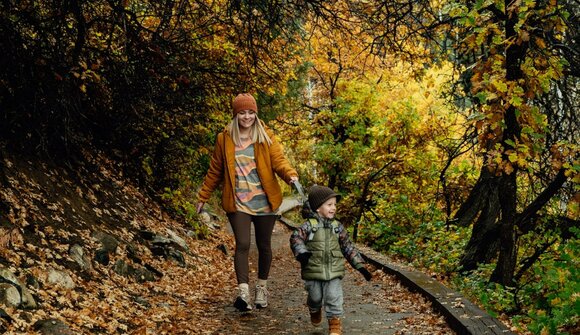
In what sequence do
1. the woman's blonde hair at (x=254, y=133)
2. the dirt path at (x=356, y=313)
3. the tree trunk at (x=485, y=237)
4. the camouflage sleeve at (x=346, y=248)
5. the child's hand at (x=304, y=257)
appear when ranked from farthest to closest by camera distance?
the tree trunk at (x=485, y=237)
the woman's blonde hair at (x=254, y=133)
the dirt path at (x=356, y=313)
the camouflage sleeve at (x=346, y=248)
the child's hand at (x=304, y=257)

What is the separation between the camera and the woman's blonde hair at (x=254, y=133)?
662 cm

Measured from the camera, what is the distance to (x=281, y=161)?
6598mm

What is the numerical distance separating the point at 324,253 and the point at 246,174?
5.08ft

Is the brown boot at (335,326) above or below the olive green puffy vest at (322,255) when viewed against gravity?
below

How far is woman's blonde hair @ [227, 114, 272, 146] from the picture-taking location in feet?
21.7

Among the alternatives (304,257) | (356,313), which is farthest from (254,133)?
(356,313)

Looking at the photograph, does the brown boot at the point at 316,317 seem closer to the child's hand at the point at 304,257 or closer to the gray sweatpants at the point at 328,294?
the gray sweatpants at the point at 328,294

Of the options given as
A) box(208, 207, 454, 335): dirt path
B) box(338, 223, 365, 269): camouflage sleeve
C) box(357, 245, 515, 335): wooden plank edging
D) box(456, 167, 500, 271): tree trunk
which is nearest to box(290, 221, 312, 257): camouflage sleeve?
box(338, 223, 365, 269): camouflage sleeve

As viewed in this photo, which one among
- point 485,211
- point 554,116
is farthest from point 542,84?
point 485,211

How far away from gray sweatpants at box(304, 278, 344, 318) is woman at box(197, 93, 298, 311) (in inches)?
50.2

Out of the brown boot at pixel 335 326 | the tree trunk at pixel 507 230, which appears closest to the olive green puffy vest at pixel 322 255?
the brown boot at pixel 335 326

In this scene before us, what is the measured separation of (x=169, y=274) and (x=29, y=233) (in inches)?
103

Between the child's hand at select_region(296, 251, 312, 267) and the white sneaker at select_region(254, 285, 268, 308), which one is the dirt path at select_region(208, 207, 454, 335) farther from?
the child's hand at select_region(296, 251, 312, 267)

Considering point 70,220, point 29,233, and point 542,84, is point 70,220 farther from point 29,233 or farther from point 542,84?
point 542,84
